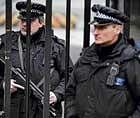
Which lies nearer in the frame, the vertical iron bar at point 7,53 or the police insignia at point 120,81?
the police insignia at point 120,81

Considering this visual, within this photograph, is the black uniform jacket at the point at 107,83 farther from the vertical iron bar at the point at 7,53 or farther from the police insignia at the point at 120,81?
the vertical iron bar at the point at 7,53

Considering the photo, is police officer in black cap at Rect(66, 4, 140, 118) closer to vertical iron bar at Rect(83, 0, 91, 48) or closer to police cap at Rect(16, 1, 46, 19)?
vertical iron bar at Rect(83, 0, 91, 48)

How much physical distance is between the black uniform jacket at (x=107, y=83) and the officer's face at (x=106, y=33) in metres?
0.04

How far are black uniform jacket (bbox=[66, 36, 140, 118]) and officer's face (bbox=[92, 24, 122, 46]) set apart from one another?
44 millimetres

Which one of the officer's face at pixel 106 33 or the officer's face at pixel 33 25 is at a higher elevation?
the officer's face at pixel 33 25

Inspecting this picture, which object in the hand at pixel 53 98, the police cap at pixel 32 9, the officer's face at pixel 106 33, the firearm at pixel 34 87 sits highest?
the police cap at pixel 32 9

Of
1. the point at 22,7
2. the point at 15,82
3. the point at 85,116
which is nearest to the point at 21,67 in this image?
the point at 15,82

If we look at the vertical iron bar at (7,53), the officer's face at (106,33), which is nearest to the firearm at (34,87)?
the vertical iron bar at (7,53)

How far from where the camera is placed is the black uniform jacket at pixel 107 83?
356cm

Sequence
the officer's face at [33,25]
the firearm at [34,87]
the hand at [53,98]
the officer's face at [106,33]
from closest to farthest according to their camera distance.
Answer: the officer's face at [106,33]
the firearm at [34,87]
the hand at [53,98]
the officer's face at [33,25]

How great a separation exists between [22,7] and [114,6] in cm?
83

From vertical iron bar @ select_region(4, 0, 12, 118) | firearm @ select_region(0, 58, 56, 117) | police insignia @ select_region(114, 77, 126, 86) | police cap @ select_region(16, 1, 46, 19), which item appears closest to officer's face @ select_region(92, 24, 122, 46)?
police insignia @ select_region(114, 77, 126, 86)

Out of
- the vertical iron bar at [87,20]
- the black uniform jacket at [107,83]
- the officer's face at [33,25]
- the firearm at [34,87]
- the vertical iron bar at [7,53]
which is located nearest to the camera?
the black uniform jacket at [107,83]

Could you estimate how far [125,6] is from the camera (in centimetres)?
435
